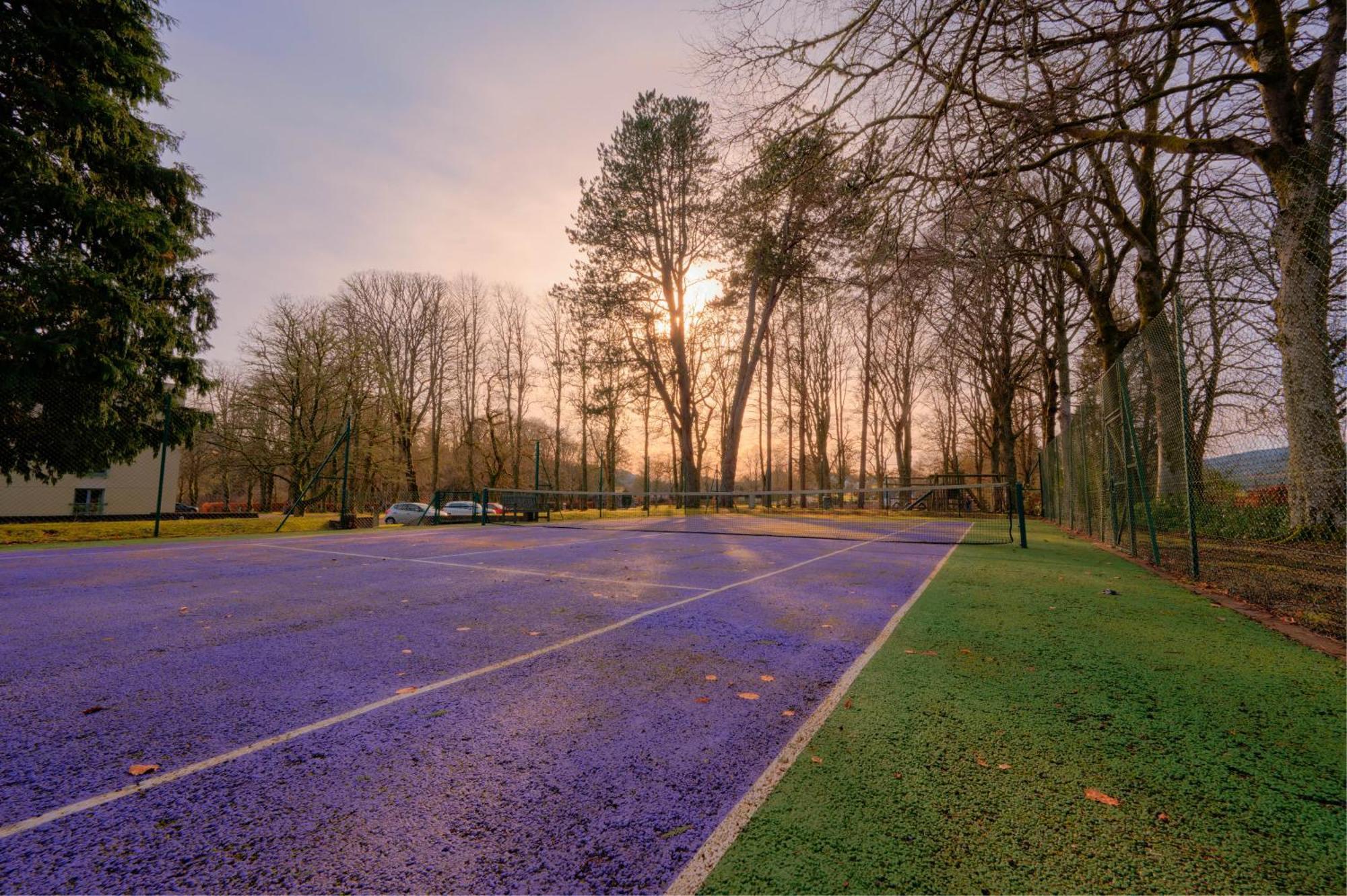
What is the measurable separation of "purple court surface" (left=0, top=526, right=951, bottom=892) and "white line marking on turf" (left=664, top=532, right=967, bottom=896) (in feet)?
0.13

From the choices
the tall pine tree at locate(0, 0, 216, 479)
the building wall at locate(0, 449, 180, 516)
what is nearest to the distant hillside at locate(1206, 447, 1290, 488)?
the tall pine tree at locate(0, 0, 216, 479)

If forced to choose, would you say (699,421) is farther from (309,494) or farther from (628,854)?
(628,854)

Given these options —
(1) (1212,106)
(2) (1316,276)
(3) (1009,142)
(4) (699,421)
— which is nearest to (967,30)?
(3) (1009,142)

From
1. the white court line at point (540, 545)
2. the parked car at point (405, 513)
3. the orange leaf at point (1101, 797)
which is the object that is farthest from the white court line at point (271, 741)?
the parked car at point (405, 513)

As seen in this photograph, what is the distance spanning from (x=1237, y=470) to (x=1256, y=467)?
19cm

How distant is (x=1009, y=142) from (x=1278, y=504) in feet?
17.1

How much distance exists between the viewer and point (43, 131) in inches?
439

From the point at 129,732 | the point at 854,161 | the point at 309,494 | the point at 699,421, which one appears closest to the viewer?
Answer: the point at 129,732

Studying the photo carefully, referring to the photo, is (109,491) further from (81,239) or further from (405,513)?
(81,239)

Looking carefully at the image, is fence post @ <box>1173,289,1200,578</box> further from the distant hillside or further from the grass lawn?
the grass lawn

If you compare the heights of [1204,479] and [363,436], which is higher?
[363,436]

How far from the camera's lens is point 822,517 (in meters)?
20.5

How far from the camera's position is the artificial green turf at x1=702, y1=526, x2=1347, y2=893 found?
1481mm

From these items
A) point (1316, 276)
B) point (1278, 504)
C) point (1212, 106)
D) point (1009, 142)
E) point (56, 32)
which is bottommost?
point (1278, 504)
